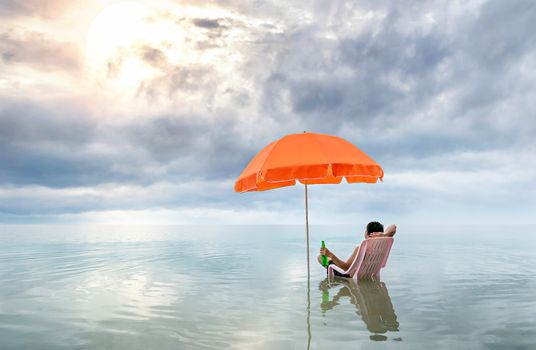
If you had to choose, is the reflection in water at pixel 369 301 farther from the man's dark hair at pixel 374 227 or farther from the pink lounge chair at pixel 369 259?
the man's dark hair at pixel 374 227

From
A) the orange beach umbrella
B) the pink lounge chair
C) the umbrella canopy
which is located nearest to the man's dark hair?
the pink lounge chair

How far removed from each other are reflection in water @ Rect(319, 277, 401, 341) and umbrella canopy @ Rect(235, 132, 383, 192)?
2.50 metres

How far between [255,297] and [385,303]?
281 centimetres

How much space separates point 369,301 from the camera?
8836 millimetres

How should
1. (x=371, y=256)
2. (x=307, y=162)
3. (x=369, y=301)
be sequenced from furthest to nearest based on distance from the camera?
(x=371, y=256)
(x=369, y=301)
(x=307, y=162)

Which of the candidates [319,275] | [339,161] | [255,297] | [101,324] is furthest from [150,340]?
[319,275]

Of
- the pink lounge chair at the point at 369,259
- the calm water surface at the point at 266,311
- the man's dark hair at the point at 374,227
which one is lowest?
the calm water surface at the point at 266,311

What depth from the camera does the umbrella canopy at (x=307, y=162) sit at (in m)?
8.34

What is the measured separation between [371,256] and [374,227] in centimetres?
69

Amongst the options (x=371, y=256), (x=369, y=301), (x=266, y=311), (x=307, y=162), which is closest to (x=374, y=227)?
(x=371, y=256)

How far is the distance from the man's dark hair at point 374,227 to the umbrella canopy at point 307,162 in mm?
1790

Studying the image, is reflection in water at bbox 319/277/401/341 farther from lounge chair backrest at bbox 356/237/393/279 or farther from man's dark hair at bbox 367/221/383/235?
man's dark hair at bbox 367/221/383/235

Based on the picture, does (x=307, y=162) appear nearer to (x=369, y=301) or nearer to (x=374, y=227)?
(x=369, y=301)

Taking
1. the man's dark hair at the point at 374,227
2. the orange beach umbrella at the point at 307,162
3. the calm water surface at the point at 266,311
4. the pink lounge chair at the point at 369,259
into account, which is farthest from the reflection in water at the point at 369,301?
the orange beach umbrella at the point at 307,162
